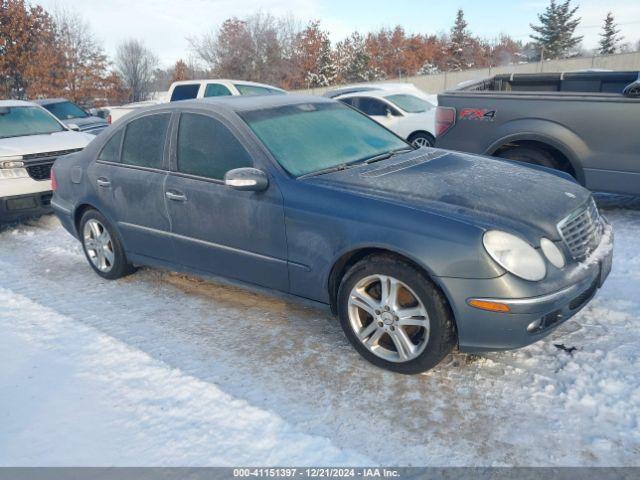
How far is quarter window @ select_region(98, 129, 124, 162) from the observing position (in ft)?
15.5

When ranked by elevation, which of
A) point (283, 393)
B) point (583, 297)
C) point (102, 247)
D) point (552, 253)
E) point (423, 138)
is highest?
point (552, 253)

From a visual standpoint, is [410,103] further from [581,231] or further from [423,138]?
[581,231]

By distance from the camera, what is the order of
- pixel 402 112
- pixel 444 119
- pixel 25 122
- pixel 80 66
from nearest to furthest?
pixel 444 119
pixel 25 122
pixel 402 112
pixel 80 66

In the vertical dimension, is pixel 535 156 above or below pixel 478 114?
below

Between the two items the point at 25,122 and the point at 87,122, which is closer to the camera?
the point at 25,122

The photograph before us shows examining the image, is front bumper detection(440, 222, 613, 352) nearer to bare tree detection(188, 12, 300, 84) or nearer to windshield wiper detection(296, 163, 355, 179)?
windshield wiper detection(296, 163, 355, 179)

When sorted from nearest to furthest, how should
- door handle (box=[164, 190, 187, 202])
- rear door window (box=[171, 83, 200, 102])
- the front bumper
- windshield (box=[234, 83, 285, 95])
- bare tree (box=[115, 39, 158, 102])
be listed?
the front bumper
door handle (box=[164, 190, 187, 202])
windshield (box=[234, 83, 285, 95])
rear door window (box=[171, 83, 200, 102])
bare tree (box=[115, 39, 158, 102])

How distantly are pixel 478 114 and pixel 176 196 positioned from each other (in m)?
3.62

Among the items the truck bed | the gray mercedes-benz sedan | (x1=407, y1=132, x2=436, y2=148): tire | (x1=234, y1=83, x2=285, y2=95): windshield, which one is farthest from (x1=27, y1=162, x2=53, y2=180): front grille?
(x1=407, y1=132, x2=436, y2=148): tire

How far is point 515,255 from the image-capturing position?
9.24 ft

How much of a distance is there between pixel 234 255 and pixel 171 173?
90cm

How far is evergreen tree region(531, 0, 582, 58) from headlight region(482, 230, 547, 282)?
5329 centimetres

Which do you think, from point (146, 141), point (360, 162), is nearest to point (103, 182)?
point (146, 141)

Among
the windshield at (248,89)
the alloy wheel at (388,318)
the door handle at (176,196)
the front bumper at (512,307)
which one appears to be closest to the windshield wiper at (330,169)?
the alloy wheel at (388,318)
